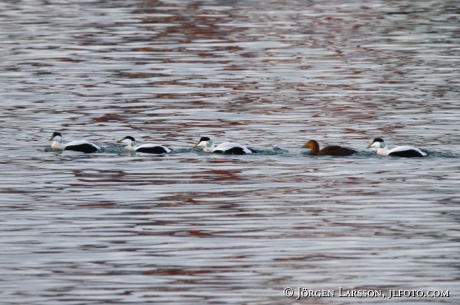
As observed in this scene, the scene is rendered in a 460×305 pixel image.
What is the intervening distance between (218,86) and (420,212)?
48.9ft

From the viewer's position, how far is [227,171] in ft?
65.8

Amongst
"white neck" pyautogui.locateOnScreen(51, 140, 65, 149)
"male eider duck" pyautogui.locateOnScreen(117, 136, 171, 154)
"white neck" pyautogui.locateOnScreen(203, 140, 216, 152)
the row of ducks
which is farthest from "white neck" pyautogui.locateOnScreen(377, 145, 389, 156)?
"white neck" pyautogui.locateOnScreen(51, 140, 65, 149)

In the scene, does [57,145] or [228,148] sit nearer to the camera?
[228,148]

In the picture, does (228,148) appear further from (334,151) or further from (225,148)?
(334,151)

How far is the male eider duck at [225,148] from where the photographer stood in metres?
21.0

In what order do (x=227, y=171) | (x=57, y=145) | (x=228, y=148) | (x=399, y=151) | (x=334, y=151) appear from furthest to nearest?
(x=57, y=145), (x=228, y=148), (x=334, y=151), (x=399, y=151), (x=227, y=171)

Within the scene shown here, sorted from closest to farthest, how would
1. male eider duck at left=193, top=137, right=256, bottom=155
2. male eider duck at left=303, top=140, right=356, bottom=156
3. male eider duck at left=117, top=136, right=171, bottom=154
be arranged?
male eider duck at left=303, top=140, right=356, bottom=156 → male eider duck at left=193, top=137, right=256, bottom=155 → male eider duck at left=117, top=136, right=171, bottom=154

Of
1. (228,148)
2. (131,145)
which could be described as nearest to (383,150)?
(228,148)

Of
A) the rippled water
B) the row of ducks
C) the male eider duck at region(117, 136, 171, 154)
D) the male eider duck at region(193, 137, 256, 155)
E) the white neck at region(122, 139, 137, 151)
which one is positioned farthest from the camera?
the white neck at region(122, 139, 137, 151)

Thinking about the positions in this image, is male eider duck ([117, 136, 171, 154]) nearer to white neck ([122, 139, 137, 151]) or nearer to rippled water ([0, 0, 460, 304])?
white neck ([122, 139, 137, 151])

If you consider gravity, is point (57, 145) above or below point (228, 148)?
below

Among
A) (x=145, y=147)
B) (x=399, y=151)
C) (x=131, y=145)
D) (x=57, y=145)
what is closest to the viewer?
(x=399, y=151)

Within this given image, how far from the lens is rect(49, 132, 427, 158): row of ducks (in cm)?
2070

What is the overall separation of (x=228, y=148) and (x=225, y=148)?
0.27 feet
